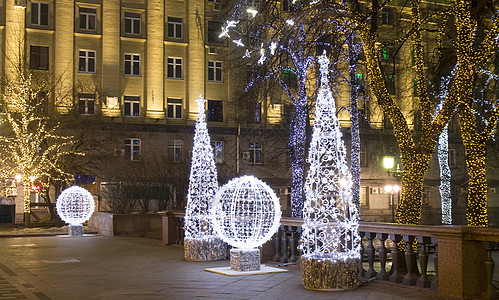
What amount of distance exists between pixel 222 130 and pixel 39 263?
103 feet

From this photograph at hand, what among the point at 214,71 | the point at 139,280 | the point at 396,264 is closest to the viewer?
the point at 396,264

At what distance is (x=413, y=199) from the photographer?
1433cm

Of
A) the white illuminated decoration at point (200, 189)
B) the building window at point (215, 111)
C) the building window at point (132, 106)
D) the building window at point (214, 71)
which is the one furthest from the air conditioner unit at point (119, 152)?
the white illuminated decoration at point (200, 189)

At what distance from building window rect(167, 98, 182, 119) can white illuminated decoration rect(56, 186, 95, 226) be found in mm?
19541

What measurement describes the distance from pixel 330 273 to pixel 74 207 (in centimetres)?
1826

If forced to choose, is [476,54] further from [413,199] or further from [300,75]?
[300,75]

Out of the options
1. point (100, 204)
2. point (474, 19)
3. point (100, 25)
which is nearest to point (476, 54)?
point (474, 19)

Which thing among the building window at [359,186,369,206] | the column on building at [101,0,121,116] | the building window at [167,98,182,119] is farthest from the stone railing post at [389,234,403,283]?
the building window at [359,186,369,206]

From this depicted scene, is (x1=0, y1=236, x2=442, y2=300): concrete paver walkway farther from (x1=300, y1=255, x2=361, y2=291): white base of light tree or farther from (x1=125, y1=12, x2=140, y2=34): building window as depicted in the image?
(x1=125, y1=12, x2=140, y2=34): building window

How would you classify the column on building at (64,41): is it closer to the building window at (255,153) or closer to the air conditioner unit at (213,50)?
the air conditioner unit at (213,50)

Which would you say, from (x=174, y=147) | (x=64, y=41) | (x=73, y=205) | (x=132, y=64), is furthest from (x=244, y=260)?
(x=132, y=64)

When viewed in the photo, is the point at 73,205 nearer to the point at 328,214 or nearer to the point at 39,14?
the point at 328,214

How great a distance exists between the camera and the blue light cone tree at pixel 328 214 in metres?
10.7

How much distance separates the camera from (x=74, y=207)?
1054 inches
